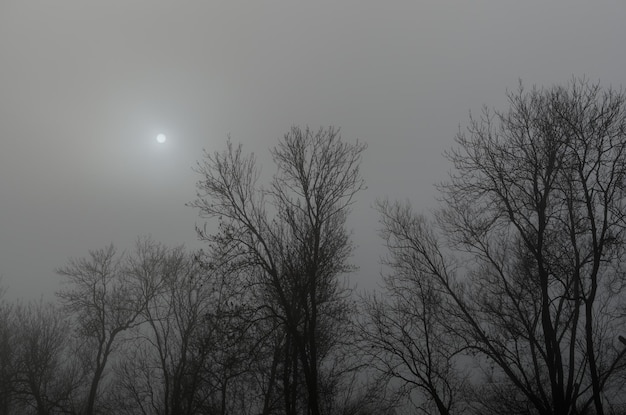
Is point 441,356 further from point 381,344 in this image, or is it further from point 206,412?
point 206,412

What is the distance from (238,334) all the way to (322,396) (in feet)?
18.4

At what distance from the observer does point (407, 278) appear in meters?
14.9

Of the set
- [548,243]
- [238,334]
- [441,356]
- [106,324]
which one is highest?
[106,324]

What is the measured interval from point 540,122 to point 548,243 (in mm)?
3526

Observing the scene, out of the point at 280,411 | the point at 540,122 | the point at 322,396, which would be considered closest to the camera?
the point at 540,122

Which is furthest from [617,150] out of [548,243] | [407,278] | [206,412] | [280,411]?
[206,412]

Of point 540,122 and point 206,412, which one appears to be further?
point 206,412

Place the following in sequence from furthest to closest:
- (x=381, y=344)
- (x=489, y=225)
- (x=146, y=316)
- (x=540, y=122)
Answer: (x=146, y=316), (x=381, y=344), (x=489, y=225), (x=540, y=122)

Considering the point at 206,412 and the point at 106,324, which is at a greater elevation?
the point at 106,324

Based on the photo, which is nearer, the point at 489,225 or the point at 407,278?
the point at 489,225

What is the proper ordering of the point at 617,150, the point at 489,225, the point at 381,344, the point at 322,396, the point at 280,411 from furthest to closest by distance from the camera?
the point at 280,411 → the point at 322,396 → the point at 381,344 → the point at 489,225 → the point at 617,150

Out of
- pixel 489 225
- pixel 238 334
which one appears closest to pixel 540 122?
pixel 489 225

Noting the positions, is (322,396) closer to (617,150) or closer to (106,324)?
(617,150)

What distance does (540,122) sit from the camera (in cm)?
1151
